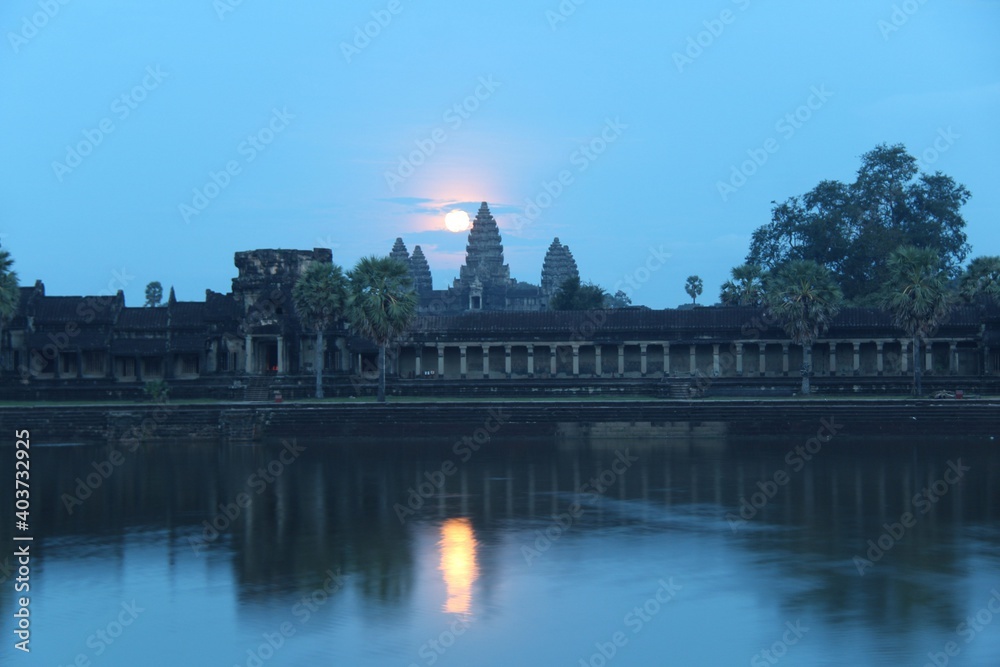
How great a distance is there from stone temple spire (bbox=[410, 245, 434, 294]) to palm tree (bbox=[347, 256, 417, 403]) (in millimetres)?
87467

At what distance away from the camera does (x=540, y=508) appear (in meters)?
26.2

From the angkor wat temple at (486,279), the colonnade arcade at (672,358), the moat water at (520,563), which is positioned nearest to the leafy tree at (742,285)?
the colonnade arcade at (672,358)

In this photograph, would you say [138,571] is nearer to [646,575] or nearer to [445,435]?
[646,575]

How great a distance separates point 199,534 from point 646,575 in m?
9.89

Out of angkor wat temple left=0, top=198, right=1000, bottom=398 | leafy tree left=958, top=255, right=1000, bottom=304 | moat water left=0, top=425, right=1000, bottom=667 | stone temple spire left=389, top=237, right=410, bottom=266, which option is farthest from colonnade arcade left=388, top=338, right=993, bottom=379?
stone temple spire left=389, top=237, right=410, bottom=266

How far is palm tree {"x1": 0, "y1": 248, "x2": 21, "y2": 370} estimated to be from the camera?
173ft

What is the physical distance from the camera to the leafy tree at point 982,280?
54875mm

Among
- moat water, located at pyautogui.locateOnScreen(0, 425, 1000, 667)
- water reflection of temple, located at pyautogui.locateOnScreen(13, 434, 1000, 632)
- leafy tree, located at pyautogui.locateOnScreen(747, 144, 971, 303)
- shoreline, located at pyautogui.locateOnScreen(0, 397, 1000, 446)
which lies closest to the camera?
moat water, located at pyautogui.locateOnScreen(0, 425, 1000, 667)

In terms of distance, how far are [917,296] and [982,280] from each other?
30.7ft

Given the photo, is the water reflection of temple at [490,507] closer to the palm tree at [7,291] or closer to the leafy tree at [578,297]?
the palm tree at [7,291]

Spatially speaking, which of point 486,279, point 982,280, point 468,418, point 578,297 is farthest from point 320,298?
point 486,279

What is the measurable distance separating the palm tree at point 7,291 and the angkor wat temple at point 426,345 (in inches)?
131

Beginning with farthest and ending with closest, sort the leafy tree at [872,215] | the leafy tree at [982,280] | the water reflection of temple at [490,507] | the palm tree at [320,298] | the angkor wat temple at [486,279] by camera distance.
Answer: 1. the angkor wat temple at [486,279]
2. the leafy tree at [872,215]
3. the leafy tree at [982,280]
4. the palm tree at [320,298]
5. the water reflection of temple at [490,507]

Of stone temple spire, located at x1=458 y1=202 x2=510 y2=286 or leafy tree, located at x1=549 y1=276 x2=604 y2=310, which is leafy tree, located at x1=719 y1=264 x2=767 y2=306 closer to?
leafy tree, located at x1=549 y1=276 x2=604 y2=310
